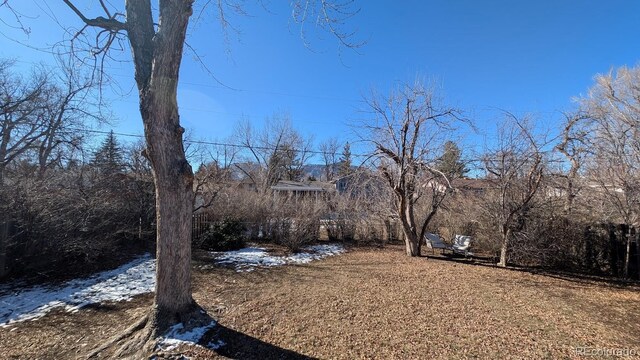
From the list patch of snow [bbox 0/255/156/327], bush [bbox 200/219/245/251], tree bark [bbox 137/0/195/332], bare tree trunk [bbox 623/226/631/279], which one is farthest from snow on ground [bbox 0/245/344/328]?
bare tree trunk [bbox 623/226/631/279]

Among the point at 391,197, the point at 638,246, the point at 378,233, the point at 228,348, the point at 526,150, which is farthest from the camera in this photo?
the point at 378,233

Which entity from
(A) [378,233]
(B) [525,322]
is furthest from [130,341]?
(A) [378,233]

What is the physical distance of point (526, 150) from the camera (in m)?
7.36

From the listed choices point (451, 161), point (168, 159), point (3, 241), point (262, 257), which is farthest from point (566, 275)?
point (3, 241)

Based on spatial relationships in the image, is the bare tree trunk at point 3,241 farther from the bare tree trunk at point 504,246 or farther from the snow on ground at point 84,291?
the bare tree trunk at point 504,246

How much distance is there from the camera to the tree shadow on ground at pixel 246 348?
3121mm

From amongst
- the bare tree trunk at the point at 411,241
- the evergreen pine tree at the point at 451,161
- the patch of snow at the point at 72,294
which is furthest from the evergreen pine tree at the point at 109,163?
the evergreen pine tree at the point at 451,161

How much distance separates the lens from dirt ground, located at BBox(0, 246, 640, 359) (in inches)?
129

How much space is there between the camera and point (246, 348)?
129 inches

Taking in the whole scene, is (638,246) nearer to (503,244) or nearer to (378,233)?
(503,244)

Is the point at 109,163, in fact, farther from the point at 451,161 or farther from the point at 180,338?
the point at 451,161

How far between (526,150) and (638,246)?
324 centimetres

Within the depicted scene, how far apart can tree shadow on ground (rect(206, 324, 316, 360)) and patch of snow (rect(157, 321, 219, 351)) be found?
Result: 0.11m

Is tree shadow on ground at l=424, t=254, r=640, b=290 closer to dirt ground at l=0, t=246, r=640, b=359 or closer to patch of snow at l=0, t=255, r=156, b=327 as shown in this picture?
dirt ground at l=0, t=246, r=640, b=359
